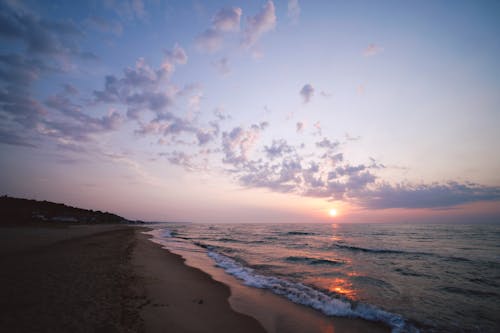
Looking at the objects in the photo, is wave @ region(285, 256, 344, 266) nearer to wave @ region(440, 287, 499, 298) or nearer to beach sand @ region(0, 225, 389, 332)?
wave @ region(440, 287, 499, 298)

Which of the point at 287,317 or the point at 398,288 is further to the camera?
the point at 398,288

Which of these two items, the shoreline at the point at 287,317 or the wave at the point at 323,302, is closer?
the shoreline at the point at 287,317

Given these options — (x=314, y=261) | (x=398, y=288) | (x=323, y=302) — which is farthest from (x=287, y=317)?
(x=314, y=261)

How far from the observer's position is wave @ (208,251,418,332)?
23.8 ft

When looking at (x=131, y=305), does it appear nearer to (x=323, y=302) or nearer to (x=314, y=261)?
(x=323, y=302)

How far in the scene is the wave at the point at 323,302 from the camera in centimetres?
725

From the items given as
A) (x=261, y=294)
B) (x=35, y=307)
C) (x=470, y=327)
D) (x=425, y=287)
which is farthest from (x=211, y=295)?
(x=425, y=287)

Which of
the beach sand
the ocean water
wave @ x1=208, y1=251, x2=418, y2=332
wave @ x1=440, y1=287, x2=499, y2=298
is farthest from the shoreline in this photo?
wave @ x1=440, y1=287, x2=499, y2=298

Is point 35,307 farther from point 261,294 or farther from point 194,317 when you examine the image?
point 261,294

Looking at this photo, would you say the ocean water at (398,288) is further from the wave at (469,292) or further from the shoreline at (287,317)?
the shoreline at (287,317)

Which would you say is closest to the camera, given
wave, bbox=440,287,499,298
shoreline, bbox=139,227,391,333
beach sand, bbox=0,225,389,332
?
beach sand, bbox=0,225,389,332

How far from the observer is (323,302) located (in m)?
8.57

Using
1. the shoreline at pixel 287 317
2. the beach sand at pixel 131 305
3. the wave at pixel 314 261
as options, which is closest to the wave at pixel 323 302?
the shoreline at pixel 287 317

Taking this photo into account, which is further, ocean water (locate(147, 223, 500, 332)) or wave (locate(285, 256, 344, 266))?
wave (locate(285, 256, 344, 266))
